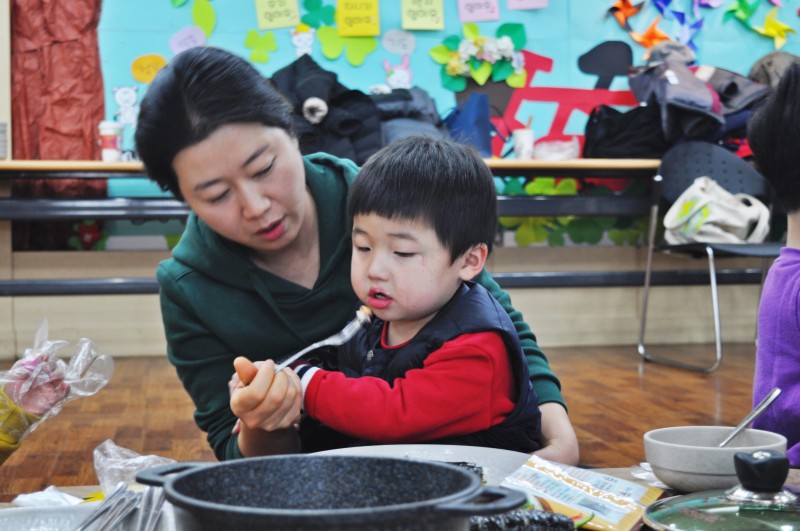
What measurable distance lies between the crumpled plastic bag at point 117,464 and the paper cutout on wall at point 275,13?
3769 millimetres

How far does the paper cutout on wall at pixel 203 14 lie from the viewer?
4.39m

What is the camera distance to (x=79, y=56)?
429cm

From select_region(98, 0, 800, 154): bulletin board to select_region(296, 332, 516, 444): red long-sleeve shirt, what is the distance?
11.6ft

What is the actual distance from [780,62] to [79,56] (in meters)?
3.29

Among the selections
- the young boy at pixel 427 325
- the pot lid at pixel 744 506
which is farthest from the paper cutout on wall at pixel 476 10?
the pot lid at pixel 744 506

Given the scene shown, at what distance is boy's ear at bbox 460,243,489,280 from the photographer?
1132mm

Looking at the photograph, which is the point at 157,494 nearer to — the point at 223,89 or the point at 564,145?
the point at 223,89

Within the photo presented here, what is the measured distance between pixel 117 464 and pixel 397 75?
12.6 feet

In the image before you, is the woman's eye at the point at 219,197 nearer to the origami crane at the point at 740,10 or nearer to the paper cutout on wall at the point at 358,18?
the paper cutout on wall at the point at 358,18

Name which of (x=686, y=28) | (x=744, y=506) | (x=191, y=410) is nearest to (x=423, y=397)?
(x=744, y=506)

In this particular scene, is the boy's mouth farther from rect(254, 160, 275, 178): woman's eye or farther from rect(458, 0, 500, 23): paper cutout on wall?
rect(458, 0, 500, 23): paper cutout on wall

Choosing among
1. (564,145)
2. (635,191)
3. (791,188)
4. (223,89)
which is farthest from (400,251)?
(635,191)

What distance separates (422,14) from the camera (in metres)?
4.57

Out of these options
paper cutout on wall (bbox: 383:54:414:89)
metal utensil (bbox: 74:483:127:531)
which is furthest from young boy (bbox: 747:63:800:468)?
paper cutout on wall (bbox: 383:54:414:89)
